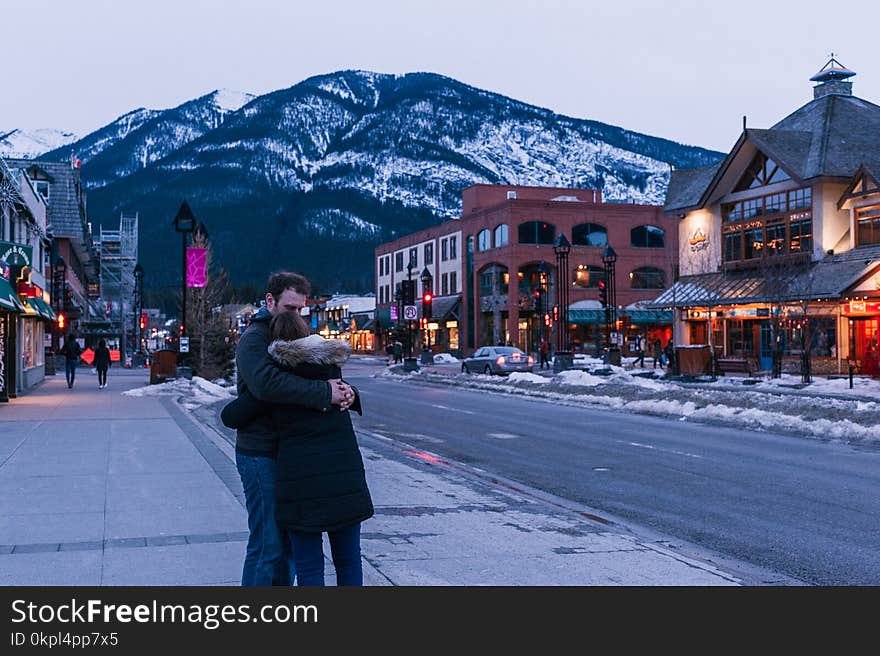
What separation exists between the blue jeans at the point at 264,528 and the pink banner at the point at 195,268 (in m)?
28.6

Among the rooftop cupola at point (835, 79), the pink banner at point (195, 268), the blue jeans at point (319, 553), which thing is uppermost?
the rooftop cupola at point (835, 79)

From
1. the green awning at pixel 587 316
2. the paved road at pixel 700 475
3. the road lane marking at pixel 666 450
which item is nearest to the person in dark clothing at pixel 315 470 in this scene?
the paved road at pixel 700 475

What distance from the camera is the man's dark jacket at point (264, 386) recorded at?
4556 millimetres

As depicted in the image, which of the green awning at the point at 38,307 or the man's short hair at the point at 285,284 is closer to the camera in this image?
the man's short hair at the point at 285,284

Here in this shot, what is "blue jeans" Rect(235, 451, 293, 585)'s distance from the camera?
5031mm

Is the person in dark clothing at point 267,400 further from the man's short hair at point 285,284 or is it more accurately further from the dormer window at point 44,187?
the dormer window at point 44,187

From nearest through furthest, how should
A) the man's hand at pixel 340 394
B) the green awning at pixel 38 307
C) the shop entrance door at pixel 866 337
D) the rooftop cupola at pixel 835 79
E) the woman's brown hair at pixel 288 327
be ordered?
the man's hand at pixel 340 394 → the woman's brown hair at pixel 288 327 → the green awning at pixel 38 307 → the shop entrance door at pixel 866 337 → the rooftop cupola at pixel 835 79

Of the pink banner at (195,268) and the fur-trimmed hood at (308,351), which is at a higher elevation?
the pink banner at (195,268)

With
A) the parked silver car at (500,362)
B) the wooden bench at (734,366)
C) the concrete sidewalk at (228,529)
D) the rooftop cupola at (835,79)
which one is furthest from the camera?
the rooftop cupola at (835,79)

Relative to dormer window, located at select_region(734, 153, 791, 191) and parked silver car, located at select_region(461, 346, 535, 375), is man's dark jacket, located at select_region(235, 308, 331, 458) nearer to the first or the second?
parked silver car, located at select_region(461, 346, 535, 375)

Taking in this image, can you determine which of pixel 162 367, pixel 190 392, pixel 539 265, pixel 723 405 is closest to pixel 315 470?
pixel 723 405

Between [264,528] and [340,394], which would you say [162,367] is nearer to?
[264,528]

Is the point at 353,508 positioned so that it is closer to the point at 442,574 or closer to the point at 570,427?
the point at 442,574

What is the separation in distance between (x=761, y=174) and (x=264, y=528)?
45.0 meters
